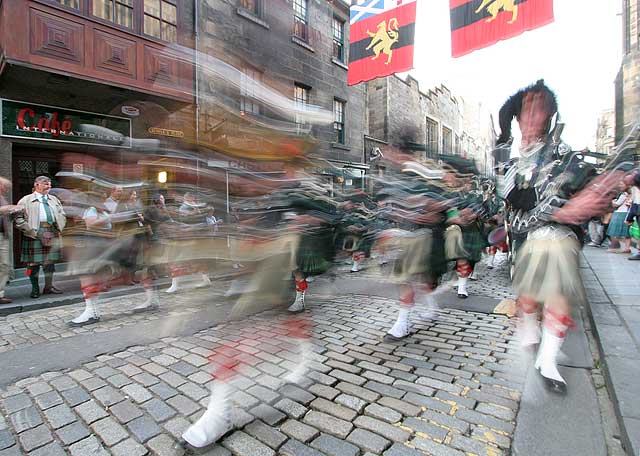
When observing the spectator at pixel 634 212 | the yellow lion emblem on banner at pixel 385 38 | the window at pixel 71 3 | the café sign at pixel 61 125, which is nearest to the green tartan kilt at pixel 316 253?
the café sign at pixel 61 125

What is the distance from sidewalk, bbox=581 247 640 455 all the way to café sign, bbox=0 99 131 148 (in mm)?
9531

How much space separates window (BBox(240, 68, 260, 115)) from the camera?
2049 millimetres

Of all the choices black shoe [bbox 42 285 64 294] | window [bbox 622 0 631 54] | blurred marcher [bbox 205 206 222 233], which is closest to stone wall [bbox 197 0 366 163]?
blurred marcher [bbox 205 206 222 233]

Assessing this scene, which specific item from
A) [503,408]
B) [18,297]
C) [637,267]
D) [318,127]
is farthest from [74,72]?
[637,267]

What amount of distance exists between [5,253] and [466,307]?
713 cm

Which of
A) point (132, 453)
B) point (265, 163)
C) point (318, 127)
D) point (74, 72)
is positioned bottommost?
point (132, 453)

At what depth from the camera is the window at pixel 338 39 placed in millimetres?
16953

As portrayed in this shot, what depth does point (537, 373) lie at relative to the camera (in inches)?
119

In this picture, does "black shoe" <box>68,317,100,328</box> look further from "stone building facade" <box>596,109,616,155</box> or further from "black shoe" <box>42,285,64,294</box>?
"stone building facade" <box>596,109,616,155</box>

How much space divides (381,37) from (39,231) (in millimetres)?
9172

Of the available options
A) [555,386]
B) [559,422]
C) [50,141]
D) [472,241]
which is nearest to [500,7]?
[472,241]

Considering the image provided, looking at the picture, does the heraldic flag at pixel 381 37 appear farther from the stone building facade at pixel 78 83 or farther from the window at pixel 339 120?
the window at pixel 339 120

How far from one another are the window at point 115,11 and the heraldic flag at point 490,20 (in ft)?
25.7

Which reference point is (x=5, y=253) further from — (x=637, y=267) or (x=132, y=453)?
(x=637, y=267)
